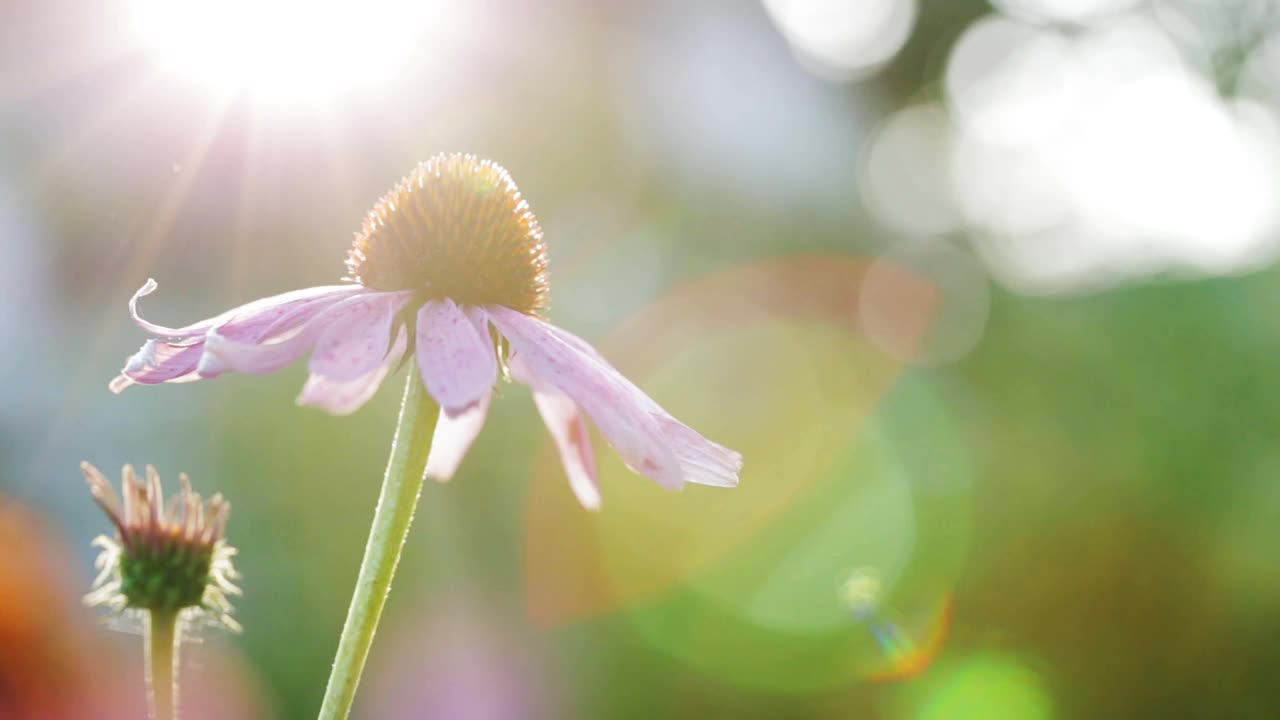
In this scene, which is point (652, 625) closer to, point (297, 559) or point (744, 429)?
point (744, 429)

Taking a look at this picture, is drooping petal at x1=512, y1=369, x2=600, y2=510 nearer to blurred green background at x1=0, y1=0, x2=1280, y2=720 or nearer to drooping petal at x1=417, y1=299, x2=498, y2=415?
drooping petal at x1=417, y1=299, x2=498, y2=415

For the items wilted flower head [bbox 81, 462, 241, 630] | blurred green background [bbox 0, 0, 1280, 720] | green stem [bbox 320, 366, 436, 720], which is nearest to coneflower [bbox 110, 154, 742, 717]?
green stem [bbox 320, 366, 436, 720]

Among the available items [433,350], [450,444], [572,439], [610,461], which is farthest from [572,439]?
[610,461]

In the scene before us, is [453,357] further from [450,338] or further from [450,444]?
[450,444]

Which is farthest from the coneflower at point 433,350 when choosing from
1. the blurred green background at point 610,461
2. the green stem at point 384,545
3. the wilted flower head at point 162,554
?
the blurred green background at point 610,461

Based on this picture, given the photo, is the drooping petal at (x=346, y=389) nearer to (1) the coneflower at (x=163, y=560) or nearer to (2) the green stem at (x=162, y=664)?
(1) the coneflower at (x=163, y=560)
